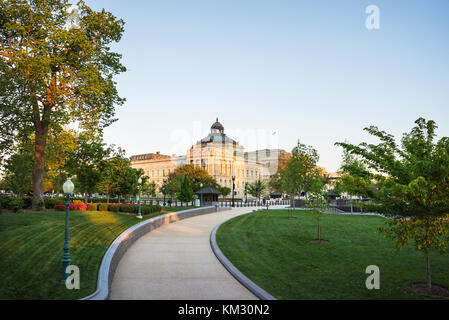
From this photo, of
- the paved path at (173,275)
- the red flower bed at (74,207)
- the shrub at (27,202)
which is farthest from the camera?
the shrub at (27,202)

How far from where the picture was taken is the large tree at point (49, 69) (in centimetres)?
2094

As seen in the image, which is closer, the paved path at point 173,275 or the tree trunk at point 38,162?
the paved path at point 173,275

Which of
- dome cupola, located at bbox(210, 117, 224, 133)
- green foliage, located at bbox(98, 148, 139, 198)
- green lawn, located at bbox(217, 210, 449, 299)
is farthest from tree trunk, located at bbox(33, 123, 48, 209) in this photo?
dome cupola, located at bbox(210, 117, 224, 133)

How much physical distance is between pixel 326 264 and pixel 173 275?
601cm

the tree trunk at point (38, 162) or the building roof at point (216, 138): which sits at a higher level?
the building roof at point (216, 138)

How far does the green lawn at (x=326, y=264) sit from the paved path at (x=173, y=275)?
2.95ft

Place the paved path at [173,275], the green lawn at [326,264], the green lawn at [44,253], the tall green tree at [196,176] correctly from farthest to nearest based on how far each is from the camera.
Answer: the tall green tree at [196,176], the green lawn at [326,264], the paved path at [173,275], the green lawn at [44,253]

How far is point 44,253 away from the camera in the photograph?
11.0 meters

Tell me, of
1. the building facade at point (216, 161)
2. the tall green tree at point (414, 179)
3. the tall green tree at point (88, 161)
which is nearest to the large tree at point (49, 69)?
the tall green tree at point (88, 161)

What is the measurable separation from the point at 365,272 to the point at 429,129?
17.4ft

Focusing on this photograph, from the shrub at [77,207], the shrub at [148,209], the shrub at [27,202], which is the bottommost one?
the shrub at [148,209]

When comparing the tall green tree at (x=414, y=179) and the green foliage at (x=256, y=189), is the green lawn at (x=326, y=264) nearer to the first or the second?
the tall green tree at (x=414, y=179)

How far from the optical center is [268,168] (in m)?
151
